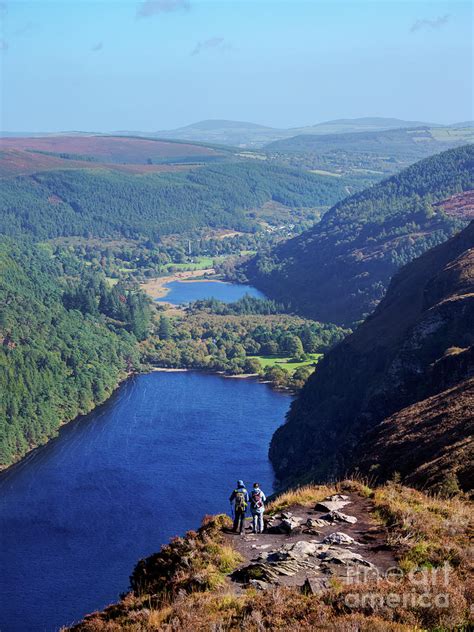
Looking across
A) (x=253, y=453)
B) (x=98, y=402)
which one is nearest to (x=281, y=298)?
(x=98, y=402)

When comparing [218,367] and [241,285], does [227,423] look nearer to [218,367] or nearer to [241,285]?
[218,367]

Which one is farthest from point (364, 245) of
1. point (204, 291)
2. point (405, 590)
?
point (405, 590)

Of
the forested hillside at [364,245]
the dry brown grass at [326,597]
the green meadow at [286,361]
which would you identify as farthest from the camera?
the forested hillside at [364,245]

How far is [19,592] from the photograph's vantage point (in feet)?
160

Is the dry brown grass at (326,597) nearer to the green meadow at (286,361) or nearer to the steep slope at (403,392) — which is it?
the steep slope at (403,392)

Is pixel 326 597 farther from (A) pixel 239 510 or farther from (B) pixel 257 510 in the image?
(A) pixel 239 510

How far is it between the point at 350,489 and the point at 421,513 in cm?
362

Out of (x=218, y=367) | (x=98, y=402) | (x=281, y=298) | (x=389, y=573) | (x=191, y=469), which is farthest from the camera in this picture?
(x=281, y=298)

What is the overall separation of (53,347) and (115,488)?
42.4 metres

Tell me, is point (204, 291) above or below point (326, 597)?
below

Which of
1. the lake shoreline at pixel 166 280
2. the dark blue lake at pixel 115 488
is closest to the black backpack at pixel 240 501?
the dark blue lake at pixel 115 488

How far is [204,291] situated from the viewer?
541 feet

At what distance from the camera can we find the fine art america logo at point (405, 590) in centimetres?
1378

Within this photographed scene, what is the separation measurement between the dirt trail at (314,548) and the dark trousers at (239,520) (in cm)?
22
